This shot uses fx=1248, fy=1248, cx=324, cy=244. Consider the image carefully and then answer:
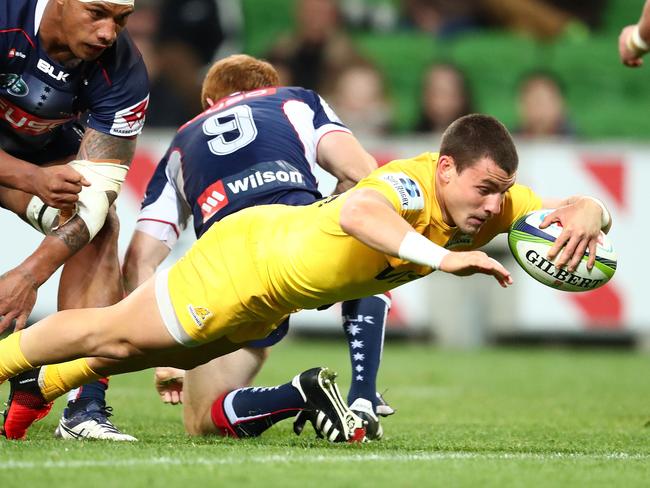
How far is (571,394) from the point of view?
7773 millimetres

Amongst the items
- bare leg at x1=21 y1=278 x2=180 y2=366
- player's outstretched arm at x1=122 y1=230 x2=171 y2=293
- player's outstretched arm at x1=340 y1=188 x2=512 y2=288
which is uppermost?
player's outstretched arm at x1=340 y1=188 x2=512 y2=288

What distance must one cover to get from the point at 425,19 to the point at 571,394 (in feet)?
22.1

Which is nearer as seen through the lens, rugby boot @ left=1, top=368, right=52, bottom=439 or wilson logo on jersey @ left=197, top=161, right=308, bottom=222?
rugby boot @ left=1, top=368, right=52, bottom=439

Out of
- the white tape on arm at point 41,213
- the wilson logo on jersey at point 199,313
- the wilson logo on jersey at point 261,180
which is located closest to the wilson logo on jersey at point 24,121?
the white tape on arm at point 41,213

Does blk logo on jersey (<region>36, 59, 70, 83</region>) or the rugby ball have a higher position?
blk logo on jersey (<region>36, 59, 70, 83</region>)

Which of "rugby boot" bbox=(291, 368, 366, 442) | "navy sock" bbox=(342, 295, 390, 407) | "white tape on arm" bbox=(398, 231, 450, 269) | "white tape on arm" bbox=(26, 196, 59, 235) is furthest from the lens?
"white tape on arm" bbox=(26, 196, 59, 235)

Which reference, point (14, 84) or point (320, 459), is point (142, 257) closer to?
point (14, 84)

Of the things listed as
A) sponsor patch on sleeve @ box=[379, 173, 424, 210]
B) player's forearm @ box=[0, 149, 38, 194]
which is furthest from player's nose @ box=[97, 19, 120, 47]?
sponsor patch on sleeve @ box=[379, 173, 424, 210]

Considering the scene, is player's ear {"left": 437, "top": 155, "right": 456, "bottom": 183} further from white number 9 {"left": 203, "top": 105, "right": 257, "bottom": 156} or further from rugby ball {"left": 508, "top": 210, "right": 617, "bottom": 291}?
white number 9 {"left": 203, "top": 105, "right": 257, "bottom": 156}

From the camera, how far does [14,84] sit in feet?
17.5

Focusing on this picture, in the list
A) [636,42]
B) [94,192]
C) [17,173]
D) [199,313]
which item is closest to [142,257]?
[94,192]

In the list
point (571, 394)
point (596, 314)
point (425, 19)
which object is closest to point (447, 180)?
point (571, 394)

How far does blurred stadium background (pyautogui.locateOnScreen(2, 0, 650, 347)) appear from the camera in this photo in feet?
35.0

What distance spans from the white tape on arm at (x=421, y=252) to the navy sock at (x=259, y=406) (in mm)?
1187
